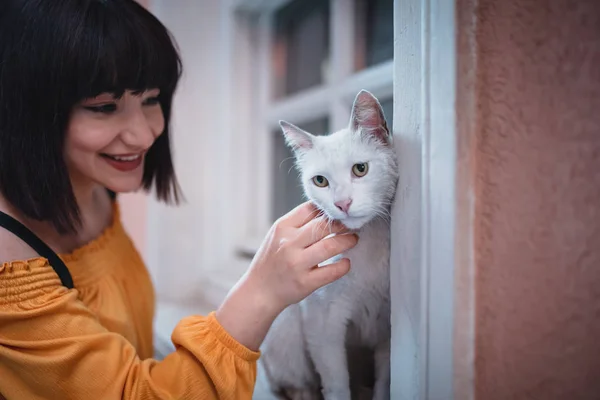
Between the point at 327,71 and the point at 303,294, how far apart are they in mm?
811

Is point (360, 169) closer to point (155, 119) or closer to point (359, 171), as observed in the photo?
point (359, 171)

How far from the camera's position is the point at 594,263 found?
0.45 metres

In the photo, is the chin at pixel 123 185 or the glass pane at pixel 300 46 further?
the glass pane at pixel 300 46

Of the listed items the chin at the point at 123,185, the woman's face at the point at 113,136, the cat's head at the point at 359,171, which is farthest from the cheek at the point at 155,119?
the cat's head at the point at 359,171

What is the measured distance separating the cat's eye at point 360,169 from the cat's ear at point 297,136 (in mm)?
89

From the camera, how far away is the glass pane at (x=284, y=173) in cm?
116

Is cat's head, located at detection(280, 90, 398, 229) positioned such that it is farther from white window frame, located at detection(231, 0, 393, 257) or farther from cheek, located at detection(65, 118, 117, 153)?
white window frame, located at detection(231, 0, 393, 257)

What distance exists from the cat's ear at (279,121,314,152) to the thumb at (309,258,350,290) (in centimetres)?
17

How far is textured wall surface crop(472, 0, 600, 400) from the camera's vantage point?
430mm

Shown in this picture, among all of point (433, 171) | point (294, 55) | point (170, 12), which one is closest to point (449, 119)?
point (433, 171)

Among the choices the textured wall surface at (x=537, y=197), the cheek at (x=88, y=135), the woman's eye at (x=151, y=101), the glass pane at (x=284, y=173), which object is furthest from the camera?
the glass pane at (x=284, y=173)

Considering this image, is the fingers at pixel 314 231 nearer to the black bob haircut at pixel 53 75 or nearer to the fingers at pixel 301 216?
the fingers at pixel 301 216

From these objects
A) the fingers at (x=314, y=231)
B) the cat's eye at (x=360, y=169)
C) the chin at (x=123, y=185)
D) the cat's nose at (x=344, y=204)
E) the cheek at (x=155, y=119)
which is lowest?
the fingers at (x=314, y=231)

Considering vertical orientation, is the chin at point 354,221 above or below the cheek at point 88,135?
below
